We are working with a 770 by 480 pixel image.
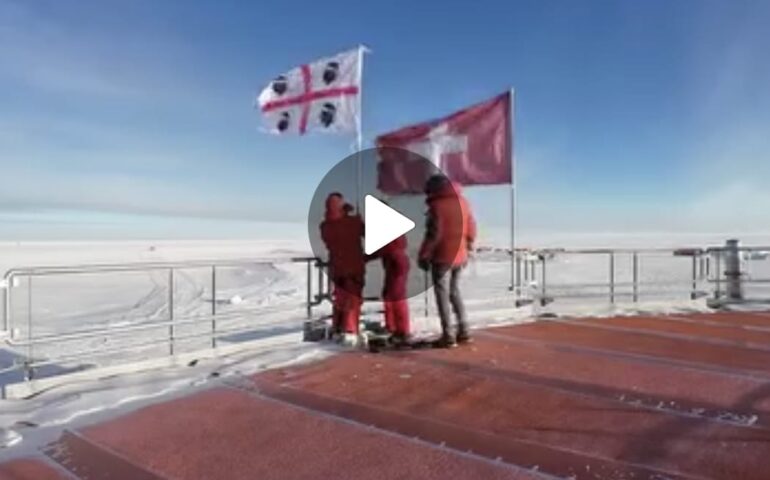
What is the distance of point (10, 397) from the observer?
15.0ft

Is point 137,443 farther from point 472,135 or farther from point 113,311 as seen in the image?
point 113,311

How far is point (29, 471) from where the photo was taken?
3295mm

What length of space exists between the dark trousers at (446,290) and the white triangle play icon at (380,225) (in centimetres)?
59

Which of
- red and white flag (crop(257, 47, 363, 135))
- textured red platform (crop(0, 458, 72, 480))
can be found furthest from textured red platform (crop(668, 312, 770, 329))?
textured red platform (crop(0, 458, 72, 480))

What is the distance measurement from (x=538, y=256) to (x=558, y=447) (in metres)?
5.42

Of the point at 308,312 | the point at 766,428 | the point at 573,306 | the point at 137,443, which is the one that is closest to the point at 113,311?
the point at 308,312

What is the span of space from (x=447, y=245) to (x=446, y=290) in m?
0.48

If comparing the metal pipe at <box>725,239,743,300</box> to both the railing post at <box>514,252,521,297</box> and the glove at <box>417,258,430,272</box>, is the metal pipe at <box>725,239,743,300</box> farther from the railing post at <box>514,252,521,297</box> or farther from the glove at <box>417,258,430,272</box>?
the glove at <box>417,258,430,272</box>

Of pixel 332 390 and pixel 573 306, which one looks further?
pixel 573 306

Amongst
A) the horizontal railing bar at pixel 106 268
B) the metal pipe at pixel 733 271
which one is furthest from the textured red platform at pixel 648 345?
the metal pipe at pixel 733 271

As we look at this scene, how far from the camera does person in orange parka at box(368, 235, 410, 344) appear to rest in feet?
20.3

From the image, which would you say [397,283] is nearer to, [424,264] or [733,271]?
[424,264]

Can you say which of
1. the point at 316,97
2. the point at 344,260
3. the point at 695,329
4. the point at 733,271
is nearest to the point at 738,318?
the point at 695,329

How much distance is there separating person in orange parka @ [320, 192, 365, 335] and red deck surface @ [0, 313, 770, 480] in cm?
64
